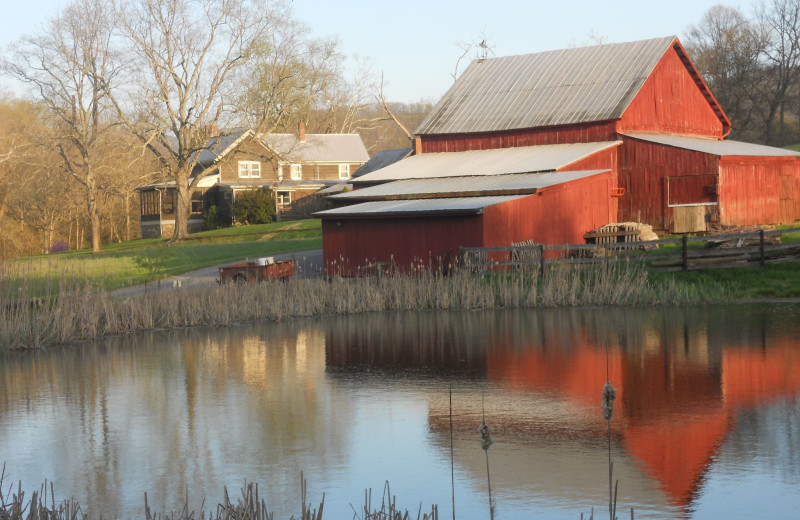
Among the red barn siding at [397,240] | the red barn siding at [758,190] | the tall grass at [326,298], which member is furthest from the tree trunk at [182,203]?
the tall grass at [326,298]

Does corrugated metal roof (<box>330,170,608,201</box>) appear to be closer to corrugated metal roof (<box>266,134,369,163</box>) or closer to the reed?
the reed

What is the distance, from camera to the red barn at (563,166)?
106 ft

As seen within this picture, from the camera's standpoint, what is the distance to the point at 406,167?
43.7 m

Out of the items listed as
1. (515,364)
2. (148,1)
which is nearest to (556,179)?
(515,364)

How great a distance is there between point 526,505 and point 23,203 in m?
76.9

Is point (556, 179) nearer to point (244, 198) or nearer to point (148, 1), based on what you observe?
point (148, 1)

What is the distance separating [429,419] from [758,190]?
98.4ft

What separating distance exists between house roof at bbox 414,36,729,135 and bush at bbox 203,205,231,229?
27.1 meters

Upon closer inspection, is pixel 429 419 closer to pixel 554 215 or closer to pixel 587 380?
pixel 587 380

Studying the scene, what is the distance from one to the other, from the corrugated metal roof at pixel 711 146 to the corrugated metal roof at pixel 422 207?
9.16m

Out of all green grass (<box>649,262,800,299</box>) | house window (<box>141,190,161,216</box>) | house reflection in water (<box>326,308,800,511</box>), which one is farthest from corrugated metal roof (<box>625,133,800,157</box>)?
house window (<box>141,190,161,216</box>)

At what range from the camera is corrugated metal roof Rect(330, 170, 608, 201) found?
110 feet

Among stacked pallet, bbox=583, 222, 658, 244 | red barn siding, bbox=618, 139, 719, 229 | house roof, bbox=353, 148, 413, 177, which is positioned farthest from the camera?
house roof, bbox=353, 148, 413, 177

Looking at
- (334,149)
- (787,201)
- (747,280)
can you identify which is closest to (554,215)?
(747,280)
